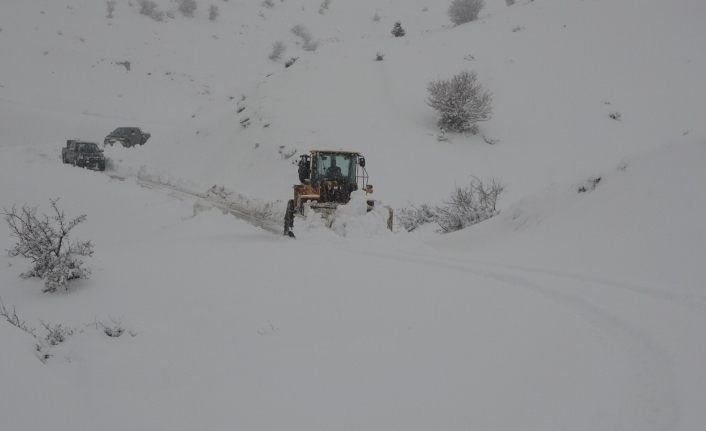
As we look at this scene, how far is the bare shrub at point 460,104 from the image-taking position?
1969 centimetres

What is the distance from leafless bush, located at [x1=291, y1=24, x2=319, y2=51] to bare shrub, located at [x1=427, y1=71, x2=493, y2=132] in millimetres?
23761

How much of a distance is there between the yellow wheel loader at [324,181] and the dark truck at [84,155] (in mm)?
13245

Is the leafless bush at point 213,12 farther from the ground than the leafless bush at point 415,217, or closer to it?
farther from the ground

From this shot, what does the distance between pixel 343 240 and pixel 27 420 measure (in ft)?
23.8

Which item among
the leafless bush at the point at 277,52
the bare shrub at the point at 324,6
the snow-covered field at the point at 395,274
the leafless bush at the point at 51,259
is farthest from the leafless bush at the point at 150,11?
the leafless bush at the point at 51,259

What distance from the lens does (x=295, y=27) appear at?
143 feet

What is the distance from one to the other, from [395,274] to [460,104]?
48.1 feet

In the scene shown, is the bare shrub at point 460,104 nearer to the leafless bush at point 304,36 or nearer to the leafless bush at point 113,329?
the leafless bush at point 113,329

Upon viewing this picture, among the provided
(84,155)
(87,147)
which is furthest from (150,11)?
(84,155)

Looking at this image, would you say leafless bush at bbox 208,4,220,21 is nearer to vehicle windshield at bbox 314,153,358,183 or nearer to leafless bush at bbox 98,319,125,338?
vehicle windshield at bbox 314,153,358,183

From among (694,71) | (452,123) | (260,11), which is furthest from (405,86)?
(260,11)

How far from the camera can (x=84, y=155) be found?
808 inches

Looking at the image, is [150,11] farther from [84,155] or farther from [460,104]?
[460,104]

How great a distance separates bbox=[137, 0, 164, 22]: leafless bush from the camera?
41.0 meters
